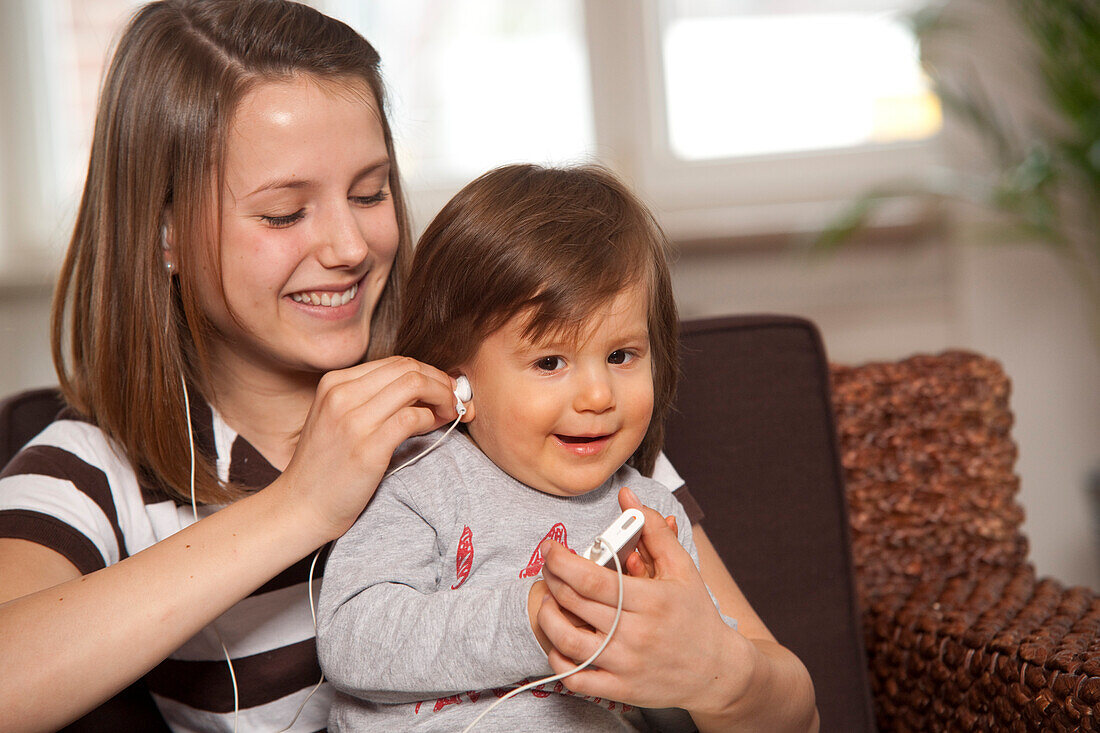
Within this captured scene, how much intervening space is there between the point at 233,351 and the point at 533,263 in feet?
1.41

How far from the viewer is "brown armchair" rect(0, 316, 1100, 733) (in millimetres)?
1149

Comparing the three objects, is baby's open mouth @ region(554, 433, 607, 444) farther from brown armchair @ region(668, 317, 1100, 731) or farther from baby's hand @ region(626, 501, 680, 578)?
brown armchair @ region(668, 317, 1100, 731)

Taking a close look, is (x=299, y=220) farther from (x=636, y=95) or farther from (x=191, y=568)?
(x=636, y=95)

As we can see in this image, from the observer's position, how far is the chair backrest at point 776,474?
1.18m

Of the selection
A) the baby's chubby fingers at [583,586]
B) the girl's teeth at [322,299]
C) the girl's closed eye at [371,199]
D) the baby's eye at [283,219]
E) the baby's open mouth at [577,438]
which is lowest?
the baby's chubby fingers at [583,586]

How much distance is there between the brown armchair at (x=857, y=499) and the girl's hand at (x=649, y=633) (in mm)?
427

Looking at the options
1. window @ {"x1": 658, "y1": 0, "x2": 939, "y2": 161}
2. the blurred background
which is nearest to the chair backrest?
the blurred background

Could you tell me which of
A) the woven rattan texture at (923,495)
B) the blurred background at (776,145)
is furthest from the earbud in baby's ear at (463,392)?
the blurred background at (776,145)

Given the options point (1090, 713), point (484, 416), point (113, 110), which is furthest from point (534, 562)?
point (113, 110)

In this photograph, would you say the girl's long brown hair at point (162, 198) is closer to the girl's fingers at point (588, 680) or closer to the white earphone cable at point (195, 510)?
the white earphone cable at point (195, 510)

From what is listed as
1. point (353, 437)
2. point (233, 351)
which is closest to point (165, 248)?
point (233, 351)

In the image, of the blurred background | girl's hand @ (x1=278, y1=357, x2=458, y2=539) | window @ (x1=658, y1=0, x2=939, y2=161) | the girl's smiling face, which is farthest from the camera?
window @ (x1=658, y1=0, x2=939, y2=161)

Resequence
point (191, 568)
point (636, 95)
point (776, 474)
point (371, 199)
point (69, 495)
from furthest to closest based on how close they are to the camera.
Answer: point (636, 95)
point (776, 474)
point (371, 199)
point (69, 495)
point (191, 568)

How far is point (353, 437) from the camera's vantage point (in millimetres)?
816
